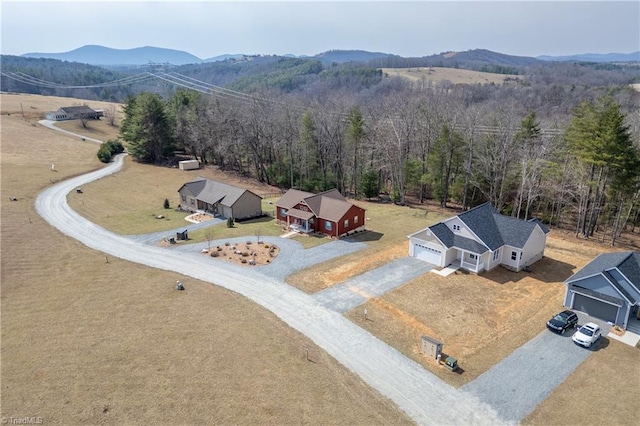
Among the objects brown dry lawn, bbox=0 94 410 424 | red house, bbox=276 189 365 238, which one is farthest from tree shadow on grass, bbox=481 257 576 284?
brown dry lawn, bbox=0 94 410 424

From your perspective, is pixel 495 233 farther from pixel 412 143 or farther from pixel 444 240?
pixel 412 143

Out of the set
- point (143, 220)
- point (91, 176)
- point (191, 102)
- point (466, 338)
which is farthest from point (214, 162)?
point (466, 338)

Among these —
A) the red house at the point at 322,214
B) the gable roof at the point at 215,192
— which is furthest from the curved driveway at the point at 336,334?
the red house at the point at 322,214

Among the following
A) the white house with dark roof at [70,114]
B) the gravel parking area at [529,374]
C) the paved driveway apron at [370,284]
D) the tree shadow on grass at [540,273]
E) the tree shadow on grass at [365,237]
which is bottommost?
the tree shadow on grass at [365,237]

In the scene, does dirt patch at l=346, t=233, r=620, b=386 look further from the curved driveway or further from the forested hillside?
the forested hillside

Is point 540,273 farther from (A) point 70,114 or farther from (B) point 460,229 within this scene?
(A) point 70,114

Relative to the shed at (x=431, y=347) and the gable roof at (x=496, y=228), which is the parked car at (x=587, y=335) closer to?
the shed at (x=431, y=347)
